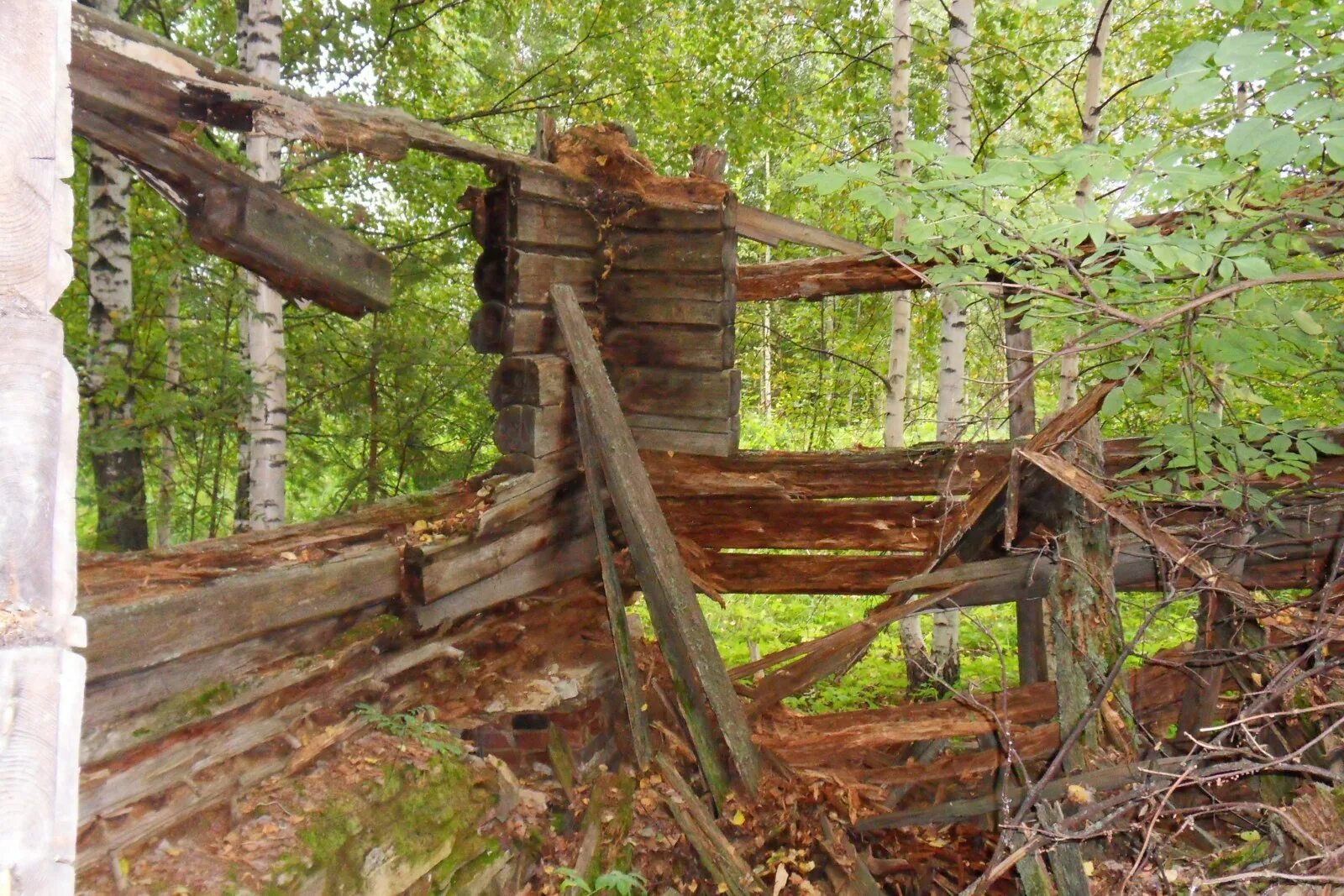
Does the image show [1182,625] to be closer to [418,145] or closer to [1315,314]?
[1315,314]

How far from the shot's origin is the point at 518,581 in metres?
4.08

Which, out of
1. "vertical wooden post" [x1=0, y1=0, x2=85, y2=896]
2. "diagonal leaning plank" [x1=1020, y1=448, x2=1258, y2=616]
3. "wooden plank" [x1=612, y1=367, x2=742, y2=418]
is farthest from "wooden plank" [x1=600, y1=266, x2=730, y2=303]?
"vertical wooden post" [x1=0, y1=0, x2=85, y2=896]

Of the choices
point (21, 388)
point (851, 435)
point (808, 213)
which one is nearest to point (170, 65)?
point (21, 388)

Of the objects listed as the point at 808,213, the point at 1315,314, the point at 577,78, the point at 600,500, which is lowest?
the point at 600,500

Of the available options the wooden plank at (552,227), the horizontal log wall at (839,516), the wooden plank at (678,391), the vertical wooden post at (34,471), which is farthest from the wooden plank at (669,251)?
the vertical wooden post at (34,471)

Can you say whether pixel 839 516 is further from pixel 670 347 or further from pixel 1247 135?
pixel 1247 135

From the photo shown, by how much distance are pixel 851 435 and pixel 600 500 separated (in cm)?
1130

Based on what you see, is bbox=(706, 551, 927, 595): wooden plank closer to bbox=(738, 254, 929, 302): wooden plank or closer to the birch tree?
bbox=(738, 254, 929, 302): wooden plank

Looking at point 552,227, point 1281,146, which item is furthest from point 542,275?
point 1281,146

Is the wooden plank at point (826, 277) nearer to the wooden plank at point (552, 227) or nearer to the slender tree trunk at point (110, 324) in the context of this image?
the wooden plank at point (552, 227)

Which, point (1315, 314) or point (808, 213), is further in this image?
point (808, 213)

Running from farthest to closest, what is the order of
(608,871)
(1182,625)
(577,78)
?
(577,78)
(1182,625)
(608,871)

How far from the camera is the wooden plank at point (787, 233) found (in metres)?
4.41

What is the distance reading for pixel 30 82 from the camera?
1.26 metres
